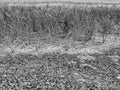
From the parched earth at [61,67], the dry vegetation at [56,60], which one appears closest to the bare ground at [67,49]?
the parched earth at [61,67]

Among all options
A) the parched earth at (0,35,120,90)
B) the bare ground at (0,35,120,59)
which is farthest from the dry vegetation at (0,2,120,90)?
the bare ground at (0,35,120,59)

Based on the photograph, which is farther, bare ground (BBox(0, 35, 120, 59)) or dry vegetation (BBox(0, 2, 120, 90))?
bare ground (BBox(0, 35, 120, 59))

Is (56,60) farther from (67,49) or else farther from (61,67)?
(67,49)

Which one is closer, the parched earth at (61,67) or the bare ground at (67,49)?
the parched earth at (61,67)

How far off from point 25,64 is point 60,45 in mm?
1021

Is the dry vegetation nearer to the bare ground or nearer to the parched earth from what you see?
the parched earth

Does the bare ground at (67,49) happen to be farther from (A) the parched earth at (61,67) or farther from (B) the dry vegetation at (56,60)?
(B) the dry vegetation at (56,60)


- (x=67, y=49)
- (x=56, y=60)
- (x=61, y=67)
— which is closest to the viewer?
(x=61, y=67)

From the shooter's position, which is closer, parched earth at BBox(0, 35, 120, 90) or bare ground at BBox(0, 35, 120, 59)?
parched earth at BBox(0, 35, 120, 90)

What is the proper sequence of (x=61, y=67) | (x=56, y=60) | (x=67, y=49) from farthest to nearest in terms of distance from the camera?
(x=67, y=49) → (x=56, y=60) → (x=61, y=67)

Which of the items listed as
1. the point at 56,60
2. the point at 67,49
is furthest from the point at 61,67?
the point at 67,49

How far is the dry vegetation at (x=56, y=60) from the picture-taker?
2480mm

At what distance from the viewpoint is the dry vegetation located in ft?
8.14

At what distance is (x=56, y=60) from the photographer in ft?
10.2
